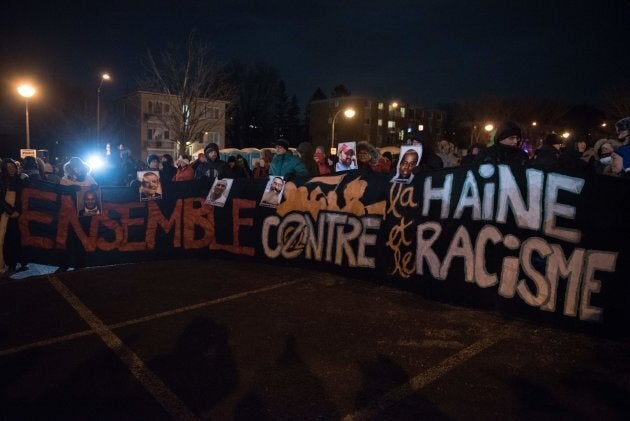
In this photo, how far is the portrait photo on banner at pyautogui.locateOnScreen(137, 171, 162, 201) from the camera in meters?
7.32

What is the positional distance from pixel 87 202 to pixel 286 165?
317 cm

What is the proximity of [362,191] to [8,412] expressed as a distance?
4.43m

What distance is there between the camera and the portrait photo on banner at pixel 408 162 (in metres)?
5.59

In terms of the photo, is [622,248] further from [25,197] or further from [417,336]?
[25,197]

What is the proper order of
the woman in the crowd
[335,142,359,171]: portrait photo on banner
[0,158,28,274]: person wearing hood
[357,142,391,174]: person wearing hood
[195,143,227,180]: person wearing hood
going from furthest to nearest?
1. [195,143,227,180]: person wearing hood
2. [357,142,391,174]: person wearing hood
3. [335,142,359,171]: portrait photo on banner
4. the woman in the crowd
5. [0,158,28,274]: person wearing hood

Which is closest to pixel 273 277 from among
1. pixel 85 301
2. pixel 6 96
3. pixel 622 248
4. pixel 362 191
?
pixel 362 191

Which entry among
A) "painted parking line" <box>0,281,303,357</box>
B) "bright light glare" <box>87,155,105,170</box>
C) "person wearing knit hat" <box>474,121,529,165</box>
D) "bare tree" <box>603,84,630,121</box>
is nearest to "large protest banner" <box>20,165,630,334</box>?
"person wearing knit hat" <box>474,121,529,165</box>

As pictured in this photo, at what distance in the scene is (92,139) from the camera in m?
55.3

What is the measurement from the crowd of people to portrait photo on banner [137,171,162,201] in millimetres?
15

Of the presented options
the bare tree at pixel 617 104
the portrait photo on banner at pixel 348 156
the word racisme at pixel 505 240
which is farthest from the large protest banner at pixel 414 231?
the bare tree at pixel 617 104

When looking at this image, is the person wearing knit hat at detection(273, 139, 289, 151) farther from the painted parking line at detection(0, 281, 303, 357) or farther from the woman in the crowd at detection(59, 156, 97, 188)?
the woman in the crowd at detection(59, 156, 97, 188)

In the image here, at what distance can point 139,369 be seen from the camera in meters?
3.49

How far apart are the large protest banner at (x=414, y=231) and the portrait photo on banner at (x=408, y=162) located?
4.7 inches

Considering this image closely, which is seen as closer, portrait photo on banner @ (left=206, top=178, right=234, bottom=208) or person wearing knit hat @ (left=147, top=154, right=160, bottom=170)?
portrait photo on banner @ (left=206, top=178, right=234, bottom=208)
